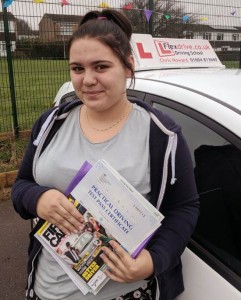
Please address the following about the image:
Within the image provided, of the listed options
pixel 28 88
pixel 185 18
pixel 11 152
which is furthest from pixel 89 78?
pixel 185 18

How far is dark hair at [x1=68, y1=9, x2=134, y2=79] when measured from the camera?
49.8 inches

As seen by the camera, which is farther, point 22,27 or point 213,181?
point 22,27

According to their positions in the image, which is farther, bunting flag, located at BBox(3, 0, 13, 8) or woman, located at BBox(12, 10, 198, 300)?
bunting flag, located at BBox(3, 0, 13, 8)

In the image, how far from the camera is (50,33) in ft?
17.6

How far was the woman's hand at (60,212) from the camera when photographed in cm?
123

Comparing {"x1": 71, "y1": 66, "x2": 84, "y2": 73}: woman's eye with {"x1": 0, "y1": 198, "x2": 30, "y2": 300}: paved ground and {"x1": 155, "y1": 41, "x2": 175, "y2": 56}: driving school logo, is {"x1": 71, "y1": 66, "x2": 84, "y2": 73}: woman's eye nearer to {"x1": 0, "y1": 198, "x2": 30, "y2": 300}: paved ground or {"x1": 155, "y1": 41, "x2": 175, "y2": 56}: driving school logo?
{"x1": 155, "y1": 41, "x2": 175, "y2": 56}: driving school logo

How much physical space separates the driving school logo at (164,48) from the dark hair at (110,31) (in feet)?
5.47

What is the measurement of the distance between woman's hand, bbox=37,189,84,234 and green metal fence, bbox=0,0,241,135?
11.5 feet

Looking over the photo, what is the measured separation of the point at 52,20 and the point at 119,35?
4427 millimetres

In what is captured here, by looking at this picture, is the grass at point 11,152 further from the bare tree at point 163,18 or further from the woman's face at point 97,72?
the woman's face at point 97,72

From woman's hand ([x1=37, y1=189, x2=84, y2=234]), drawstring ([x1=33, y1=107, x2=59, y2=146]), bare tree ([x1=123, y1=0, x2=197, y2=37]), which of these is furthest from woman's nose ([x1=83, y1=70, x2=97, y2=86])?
bare tree ([x1=123, y1=0, x2=197, y2=37])

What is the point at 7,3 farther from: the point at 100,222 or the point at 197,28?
the point at 100,222

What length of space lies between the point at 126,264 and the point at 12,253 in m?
2.29

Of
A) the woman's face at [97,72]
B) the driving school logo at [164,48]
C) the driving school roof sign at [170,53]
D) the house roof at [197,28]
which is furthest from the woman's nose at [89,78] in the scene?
the house roof at [197,28]
